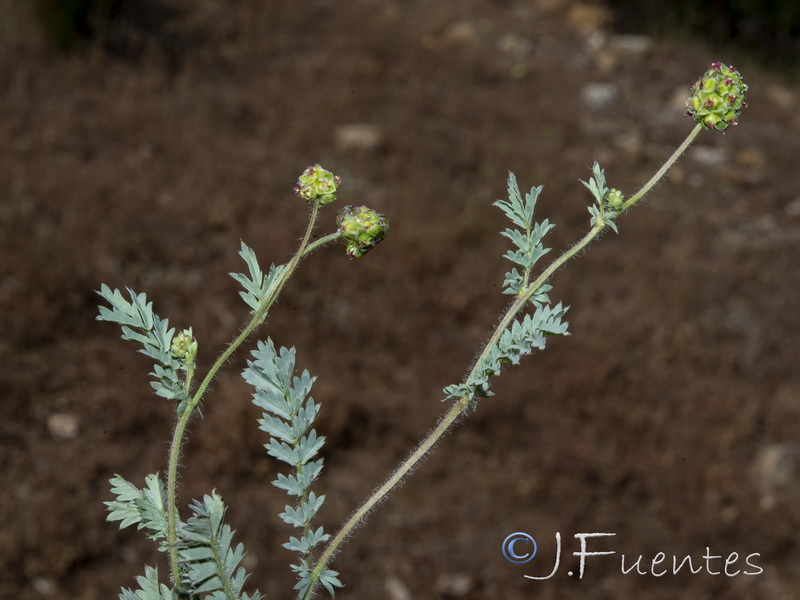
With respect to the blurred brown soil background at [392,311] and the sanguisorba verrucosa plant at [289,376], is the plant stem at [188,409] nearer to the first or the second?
the sanguisorba verrucosa plant at [289,376]

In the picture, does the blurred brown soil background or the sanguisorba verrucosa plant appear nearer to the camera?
the sanguisorba verrucosa plant

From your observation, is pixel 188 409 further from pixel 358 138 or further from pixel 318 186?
pixel 358 138

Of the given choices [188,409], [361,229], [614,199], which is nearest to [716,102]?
[614,199]

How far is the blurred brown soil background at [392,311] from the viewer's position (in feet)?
13.5

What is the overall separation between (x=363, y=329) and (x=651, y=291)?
7.72 ft

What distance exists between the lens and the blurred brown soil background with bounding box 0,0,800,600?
4.12 meters

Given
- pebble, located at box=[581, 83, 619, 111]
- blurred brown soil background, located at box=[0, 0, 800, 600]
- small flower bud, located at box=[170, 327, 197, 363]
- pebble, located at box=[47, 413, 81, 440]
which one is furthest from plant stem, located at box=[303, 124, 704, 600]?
pebble, located at box=[581, 83, 619, 111]

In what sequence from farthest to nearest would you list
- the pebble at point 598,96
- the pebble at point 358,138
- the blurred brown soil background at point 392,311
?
the pebble at point 598,96 → the pebble at point 358,138 → the blurred brown soil background at point 392,311

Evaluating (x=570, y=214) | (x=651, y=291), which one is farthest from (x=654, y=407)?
(x=570, y=214)

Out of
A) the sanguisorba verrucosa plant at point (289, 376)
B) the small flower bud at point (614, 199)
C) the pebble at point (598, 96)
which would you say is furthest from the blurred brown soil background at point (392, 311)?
the small flower bud at point (614, 199)

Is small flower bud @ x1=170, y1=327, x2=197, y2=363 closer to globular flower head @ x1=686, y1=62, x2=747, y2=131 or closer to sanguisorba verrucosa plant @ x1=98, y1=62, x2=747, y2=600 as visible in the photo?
sanguisorba verrucosa plant @ x1=98, y1=62, x2=747, y2=600

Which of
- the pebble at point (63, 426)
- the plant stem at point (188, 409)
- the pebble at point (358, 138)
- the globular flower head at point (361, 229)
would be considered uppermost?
the pebble at point (358, 138)

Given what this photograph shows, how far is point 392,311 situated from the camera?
5.43 metres

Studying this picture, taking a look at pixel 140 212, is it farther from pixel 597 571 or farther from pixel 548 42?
pixel 548 42
